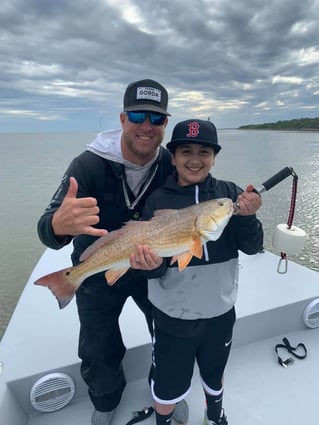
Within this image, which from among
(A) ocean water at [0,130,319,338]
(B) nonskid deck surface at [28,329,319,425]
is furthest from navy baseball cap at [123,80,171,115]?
(A) ocean water at [0,130,319,338]

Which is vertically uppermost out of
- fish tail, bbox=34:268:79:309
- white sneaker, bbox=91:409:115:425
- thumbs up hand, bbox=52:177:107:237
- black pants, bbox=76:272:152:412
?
thumbs up hand, bbox=52:177:107:237

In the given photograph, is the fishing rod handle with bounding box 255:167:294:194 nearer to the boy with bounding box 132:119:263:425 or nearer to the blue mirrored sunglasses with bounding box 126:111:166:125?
the boy with bounding box 132:119:263:425

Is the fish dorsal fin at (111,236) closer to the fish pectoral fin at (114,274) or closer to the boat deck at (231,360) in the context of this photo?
the fish pectoral fin at (114,274)

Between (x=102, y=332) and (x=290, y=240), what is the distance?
238 cm

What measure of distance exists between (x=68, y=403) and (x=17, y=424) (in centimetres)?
46

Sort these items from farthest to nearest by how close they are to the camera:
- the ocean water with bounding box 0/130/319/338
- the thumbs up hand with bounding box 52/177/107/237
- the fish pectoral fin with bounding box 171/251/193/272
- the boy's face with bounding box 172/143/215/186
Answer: the ocean water with bounding box 0/130/319/338, the boy's face with bounding box 172/143/215/186, the fish pectoral fin with bounding box 171/251/193/272, the thumbs up hand with bounding box 52/177/107/237

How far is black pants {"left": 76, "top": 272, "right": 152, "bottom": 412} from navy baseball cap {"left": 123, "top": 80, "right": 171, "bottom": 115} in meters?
1.35

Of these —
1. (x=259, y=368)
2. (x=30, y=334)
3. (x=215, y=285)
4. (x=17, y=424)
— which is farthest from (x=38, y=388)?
(x=259, y=368)

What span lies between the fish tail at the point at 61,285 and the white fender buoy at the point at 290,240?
8.31 feet

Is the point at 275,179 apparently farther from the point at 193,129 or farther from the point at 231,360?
the point at 231,360

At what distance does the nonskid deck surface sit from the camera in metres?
2.59

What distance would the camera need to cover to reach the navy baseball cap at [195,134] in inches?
82.5

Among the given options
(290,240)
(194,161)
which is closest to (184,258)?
(194,161)

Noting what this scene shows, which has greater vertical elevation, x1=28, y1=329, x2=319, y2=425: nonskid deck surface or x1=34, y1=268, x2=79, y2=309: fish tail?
x1=34, y1=268, x2=79, y2=309: fish tail
